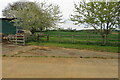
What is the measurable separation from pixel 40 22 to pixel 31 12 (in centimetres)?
205

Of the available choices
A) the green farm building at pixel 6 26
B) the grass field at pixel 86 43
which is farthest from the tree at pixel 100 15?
the green farm building at pixel 6 26

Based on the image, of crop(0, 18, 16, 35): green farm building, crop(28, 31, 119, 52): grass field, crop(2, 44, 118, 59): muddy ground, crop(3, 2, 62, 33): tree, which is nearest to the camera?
crop(2, 44, 118, 59): muddy ground

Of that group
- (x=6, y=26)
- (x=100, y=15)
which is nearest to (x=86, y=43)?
(x=100, y=15)

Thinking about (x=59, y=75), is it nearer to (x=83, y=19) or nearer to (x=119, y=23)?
(x=83, y=19)

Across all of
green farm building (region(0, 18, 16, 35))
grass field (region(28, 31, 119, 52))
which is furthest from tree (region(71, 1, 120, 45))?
green farm building (region(0, 18, 16, 35))

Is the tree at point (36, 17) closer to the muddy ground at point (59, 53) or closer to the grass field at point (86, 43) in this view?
the grass field at point (86, 43)

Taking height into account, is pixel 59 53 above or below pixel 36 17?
below

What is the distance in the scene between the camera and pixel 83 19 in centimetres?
1298

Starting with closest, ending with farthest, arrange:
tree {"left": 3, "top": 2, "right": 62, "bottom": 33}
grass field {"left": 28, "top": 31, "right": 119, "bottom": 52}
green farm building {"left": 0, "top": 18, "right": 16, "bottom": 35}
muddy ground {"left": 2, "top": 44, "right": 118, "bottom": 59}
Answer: muddy ground {"left": 2, "top": 44, "right": 118, "bottom": 59} → grass field {"left": 28, "top": 31, "right": 119, "bottom": 52} → tree {"left": 3, "top": 2, "right": 62, "bottom": 33} → green farm building {"left": 0, "top": 18, "right": 16, "bottom": 35}

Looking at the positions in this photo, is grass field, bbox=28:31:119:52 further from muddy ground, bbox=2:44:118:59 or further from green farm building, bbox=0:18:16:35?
green farm building, bbox=0:18:16:35

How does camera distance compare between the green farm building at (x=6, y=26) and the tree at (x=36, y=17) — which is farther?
the green farm building at (x=6, y=26)

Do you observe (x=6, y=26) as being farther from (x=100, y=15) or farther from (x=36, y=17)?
(x=100, y=15)

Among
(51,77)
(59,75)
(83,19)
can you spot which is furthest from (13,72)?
(83,19)

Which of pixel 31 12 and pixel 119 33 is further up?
pixel 31 12
